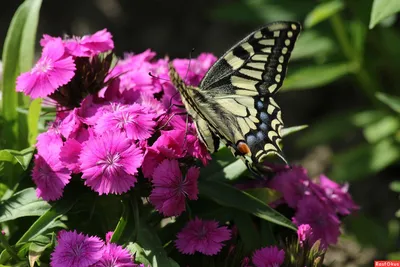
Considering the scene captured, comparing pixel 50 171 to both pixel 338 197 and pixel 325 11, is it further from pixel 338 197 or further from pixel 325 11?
pixel 325 11

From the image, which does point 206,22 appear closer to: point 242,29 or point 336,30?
point 242,29

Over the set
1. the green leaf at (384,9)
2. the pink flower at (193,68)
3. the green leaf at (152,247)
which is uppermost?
the green leaf at (384,9)

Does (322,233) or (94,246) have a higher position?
(94,246)

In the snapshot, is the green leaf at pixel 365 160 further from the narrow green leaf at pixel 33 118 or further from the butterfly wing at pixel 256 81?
the narrow green leaf at pixel 33 118

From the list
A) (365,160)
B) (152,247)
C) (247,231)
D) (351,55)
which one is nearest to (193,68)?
(247,231)

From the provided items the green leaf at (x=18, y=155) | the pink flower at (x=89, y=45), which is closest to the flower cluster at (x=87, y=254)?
the green leaf at (x=18, y=155)

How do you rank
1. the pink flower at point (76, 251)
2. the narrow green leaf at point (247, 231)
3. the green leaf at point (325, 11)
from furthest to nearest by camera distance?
the green leaf at point (325, 11) → the narrow green leaf at point (247, 231) → the pink flower at point (76, 251)

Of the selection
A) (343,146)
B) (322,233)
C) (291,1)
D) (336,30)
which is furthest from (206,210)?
(343,146)

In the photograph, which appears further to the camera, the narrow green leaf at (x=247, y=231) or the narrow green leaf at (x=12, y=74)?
the narrow green leaf at (x=12, y=74)
